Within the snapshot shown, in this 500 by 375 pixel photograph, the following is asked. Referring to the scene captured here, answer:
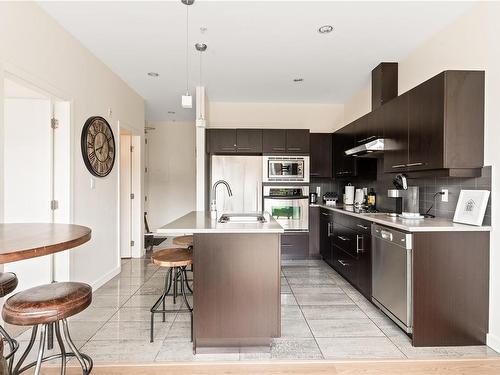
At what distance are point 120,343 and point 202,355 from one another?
0.68m

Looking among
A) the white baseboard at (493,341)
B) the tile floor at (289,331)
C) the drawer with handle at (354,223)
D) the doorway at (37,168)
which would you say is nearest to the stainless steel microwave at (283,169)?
the drawer with handle at (354,223)

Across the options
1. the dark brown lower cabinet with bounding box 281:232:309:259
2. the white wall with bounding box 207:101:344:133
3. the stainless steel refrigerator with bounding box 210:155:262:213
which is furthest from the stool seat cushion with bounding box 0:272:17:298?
the white wall with bounding box 207:101:344:133

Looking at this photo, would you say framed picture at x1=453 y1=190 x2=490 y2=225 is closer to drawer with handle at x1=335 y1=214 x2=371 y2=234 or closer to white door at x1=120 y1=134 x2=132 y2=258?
drawer with handle at x1=335 y1=214 x2=371 y2=234

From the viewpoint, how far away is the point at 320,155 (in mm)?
5004

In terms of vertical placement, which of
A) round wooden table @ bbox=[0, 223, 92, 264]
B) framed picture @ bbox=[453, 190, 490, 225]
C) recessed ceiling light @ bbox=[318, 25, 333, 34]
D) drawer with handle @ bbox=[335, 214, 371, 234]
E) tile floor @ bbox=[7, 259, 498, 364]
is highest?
recessed ceiling light @ bbox=[318, 25, 333, 34]

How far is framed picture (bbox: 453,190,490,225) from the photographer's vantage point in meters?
2.22

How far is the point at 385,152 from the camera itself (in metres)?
3.22

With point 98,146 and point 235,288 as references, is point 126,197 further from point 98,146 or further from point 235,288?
point 235,288


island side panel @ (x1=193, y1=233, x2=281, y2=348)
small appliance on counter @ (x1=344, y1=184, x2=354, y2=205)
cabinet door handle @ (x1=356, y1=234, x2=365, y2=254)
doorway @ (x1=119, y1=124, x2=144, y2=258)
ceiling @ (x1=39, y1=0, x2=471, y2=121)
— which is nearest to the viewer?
island side panel @ (x1=193, y1=233, x2=281, y2=348)

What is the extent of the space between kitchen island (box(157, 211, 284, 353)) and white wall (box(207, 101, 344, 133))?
3360 mm

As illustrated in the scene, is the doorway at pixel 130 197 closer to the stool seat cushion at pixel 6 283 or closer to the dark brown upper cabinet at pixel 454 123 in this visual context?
the stool seat cushion at pixel 6 283

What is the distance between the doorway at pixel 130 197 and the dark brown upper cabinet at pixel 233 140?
4.48 ft

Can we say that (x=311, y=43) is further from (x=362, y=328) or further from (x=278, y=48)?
(x=362, y=328)

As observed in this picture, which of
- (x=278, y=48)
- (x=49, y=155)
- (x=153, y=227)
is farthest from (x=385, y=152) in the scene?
(x=153, y=227)
